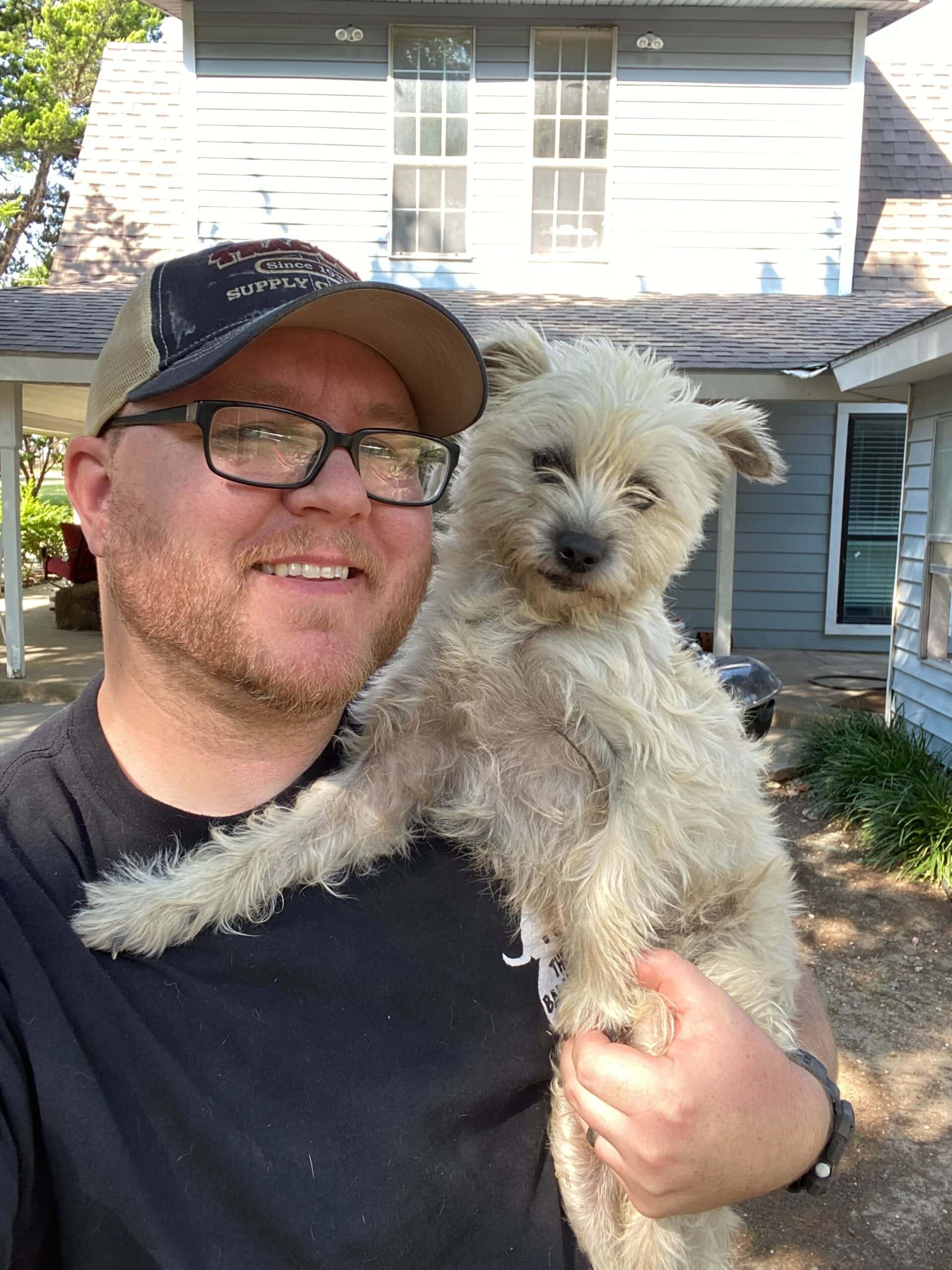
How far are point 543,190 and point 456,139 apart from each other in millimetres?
1211

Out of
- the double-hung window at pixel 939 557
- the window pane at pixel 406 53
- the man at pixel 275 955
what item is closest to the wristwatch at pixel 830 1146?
the man at pixel 275 955

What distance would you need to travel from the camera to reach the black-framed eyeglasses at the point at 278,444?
168cm

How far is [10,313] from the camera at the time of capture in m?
11.1

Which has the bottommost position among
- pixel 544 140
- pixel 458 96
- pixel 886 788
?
pixel 886 788

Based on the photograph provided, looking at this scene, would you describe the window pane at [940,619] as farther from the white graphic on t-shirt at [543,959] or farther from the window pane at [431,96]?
the window pane at [431,96]

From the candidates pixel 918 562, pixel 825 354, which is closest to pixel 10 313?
pixel 825 354

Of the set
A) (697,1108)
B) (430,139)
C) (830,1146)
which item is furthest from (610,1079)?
(430,139)

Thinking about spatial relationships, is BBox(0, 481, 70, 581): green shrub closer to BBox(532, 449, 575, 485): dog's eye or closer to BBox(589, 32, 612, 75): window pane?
BBox(589, 32, 612, 75): window pane

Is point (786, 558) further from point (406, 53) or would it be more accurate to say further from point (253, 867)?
point (253, 867)

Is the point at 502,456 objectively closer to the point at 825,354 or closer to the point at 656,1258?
the point at 656,1258

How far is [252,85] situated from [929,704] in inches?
404

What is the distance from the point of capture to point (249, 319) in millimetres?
1719

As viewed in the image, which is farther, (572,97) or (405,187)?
(405,187)

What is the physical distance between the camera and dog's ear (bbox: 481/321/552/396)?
275 centimetres
